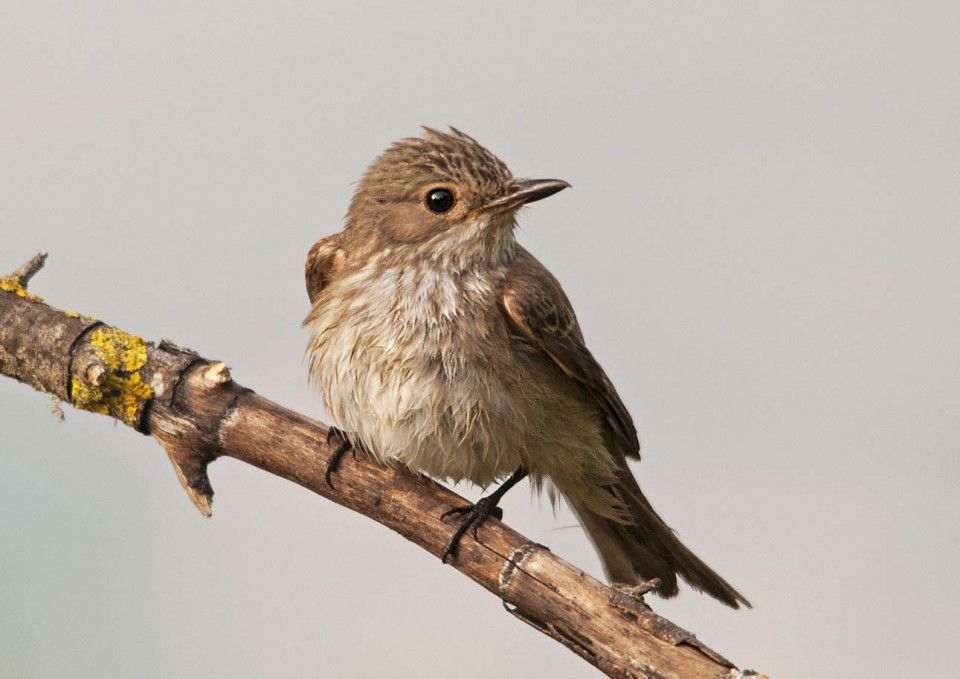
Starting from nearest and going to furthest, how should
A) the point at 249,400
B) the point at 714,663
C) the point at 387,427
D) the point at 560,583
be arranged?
1. the point at 714,663
2. the point at 560,583
3. the point at 387,427
4. the point at 249,400

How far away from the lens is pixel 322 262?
588cm

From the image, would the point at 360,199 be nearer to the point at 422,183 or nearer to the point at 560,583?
the point at 422,183

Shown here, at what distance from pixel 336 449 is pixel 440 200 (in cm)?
125

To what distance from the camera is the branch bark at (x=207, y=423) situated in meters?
5.21

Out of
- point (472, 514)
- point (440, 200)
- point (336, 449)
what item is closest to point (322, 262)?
point (440, 200)

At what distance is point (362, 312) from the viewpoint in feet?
17.6

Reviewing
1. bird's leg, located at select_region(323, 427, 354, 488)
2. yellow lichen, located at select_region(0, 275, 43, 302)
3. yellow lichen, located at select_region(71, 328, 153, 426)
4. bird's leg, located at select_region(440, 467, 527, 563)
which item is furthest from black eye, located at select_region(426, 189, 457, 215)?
yellow lichen, located at select_region(0, 275, 43, 302)

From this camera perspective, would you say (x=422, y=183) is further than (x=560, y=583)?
Yes

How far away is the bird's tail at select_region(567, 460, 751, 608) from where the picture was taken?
19.2ft

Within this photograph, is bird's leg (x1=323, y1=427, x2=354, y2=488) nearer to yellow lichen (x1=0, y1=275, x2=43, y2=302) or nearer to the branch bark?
the branch bark

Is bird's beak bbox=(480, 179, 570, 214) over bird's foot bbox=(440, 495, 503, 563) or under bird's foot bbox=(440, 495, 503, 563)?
over

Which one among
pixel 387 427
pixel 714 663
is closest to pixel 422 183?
pixel 387 427

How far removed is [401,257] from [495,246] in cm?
43

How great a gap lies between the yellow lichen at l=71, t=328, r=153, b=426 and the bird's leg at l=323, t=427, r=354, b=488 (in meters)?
0.88
